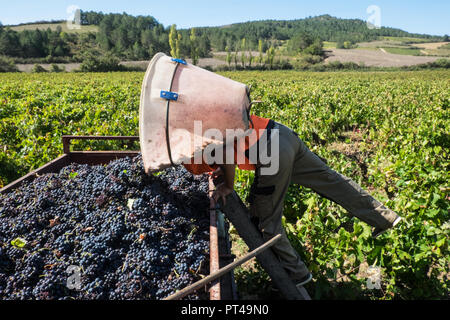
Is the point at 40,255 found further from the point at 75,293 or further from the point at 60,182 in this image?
the point at 60,182

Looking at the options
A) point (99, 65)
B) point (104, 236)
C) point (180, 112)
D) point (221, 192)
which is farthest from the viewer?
point (99, 65)

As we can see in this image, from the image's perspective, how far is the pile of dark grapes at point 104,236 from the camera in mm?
1622

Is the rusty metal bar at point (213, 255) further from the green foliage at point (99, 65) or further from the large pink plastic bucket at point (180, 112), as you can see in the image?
the green foliage at point (99, 65)

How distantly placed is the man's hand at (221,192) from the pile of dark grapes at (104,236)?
8.7 inches

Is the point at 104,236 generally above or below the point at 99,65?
below

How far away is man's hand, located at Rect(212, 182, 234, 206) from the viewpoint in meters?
2.05

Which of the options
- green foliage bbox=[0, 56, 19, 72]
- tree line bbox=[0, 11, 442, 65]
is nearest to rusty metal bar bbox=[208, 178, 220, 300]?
green foliage bbox=[0, 56, 19, 72]

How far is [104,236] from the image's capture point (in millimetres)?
1806

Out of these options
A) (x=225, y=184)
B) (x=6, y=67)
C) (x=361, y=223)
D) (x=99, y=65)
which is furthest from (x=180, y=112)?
(x=6, y=67)

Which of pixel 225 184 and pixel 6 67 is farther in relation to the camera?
pixel 6 67

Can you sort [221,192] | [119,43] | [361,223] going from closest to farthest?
[221,192], [361,223], [119,43]

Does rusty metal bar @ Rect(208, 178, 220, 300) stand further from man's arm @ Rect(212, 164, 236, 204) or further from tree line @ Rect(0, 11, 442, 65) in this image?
tree line @ Rect(0, 11, 442, 65)

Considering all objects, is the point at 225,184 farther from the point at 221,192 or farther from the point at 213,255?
the point at 213,255

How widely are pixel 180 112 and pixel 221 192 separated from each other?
698 millimetres
